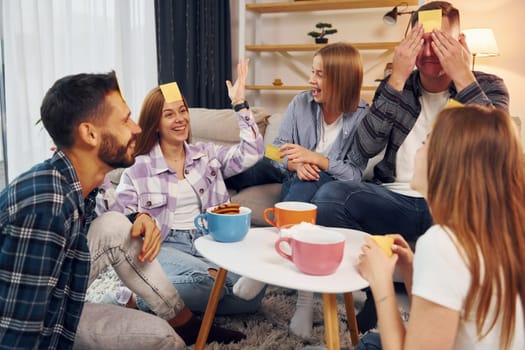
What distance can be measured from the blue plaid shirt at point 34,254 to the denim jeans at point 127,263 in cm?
19

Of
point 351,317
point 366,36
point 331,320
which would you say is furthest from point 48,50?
point 366,36

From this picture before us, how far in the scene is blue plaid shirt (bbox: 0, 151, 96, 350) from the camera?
0.96m

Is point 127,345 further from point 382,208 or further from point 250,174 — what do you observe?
point 250,174

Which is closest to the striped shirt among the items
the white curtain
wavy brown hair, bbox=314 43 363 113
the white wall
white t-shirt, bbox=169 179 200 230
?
wavy brown hair, bbox=314 43 363 113

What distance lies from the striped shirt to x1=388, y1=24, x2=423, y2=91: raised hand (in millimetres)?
63

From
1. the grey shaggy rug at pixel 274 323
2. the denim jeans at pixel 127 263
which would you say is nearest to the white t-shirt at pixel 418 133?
the grey shaggy rug at pixel 274 323

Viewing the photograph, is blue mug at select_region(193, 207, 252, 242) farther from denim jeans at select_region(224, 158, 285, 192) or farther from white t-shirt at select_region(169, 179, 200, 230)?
denim jeans at select_region(224, 158, 285, 192)

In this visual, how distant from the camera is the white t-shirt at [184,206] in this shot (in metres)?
1.75

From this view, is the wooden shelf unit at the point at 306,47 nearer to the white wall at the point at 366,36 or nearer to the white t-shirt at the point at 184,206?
the white wall at the point at 366,36

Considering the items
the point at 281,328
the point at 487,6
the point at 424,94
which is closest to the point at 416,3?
the point at 487,6

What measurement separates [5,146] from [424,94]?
1.93 meters

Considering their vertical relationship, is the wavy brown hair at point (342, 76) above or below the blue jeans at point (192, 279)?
above

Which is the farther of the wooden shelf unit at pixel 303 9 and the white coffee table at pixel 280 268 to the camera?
the wooden shelf unit at pixel 303 9

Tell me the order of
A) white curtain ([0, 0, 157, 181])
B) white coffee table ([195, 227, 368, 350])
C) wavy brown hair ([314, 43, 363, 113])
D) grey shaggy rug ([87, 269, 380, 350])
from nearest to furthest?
1. white coffee table ([195, 227, 368, 350])
2. grey shaggy rug ([87, 269, 380, 350])
3. wavy brown hair ([314, 43, 363, 113])
4. white curtain ([0, 0, 157, 181])
